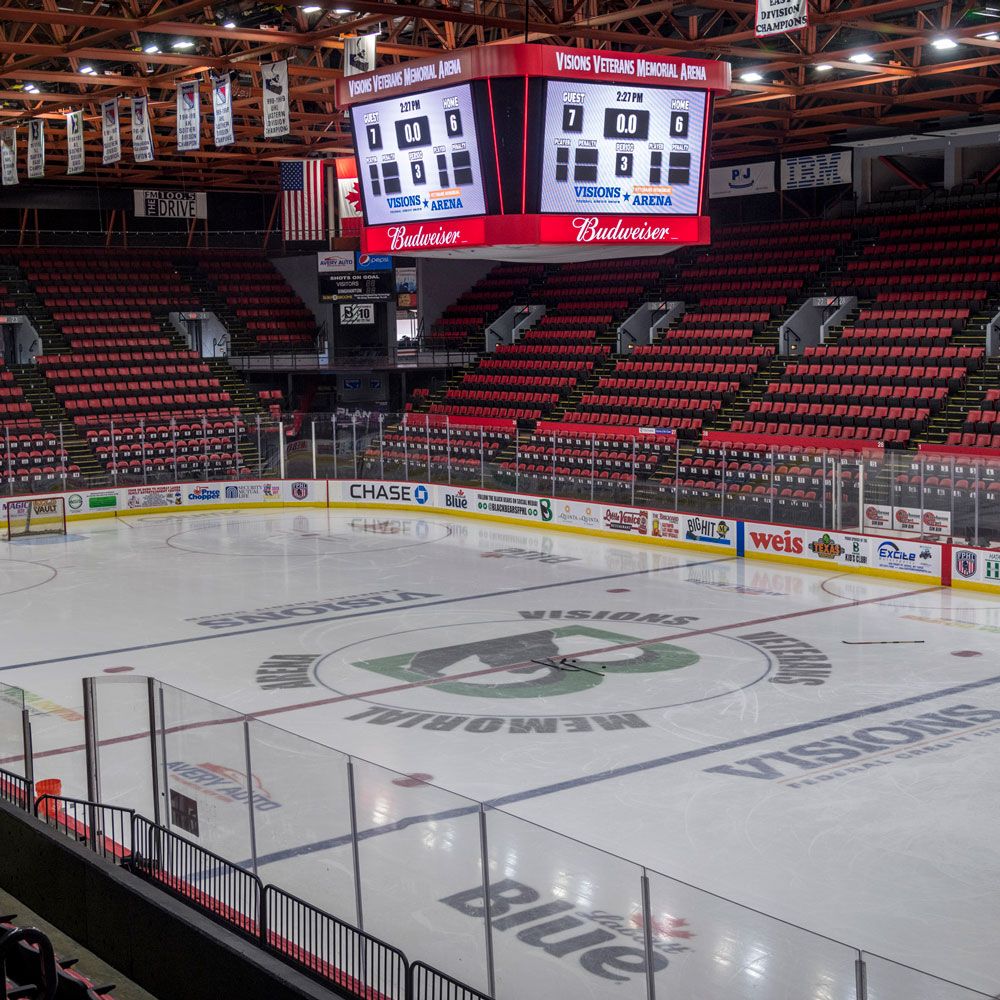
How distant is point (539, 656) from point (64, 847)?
29.9 ft

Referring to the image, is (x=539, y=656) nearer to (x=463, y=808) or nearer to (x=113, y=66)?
(x=463, y=808)

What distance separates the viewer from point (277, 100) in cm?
2058

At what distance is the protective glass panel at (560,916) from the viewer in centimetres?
558

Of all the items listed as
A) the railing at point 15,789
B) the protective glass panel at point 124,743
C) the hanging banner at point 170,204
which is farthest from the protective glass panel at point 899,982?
the hanging banner at point 170,204

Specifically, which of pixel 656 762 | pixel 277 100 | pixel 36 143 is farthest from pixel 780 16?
pixel 36 143

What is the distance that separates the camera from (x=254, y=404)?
39.1m

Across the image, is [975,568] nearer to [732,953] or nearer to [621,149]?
[621,149]

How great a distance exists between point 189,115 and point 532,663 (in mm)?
11050

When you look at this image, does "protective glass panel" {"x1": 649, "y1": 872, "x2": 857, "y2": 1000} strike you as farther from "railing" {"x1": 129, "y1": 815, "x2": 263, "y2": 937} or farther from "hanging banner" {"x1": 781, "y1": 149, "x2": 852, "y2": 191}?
"hanging banner" {"x1": 781, "y1": 149, "x2": 852, "y2": 191}

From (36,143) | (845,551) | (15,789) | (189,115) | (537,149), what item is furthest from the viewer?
(36,143)

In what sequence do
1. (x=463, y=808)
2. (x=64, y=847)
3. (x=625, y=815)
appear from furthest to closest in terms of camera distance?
1. (x=625, y=815)
2. (x=64, y=847)
3. (x=463, y=808)

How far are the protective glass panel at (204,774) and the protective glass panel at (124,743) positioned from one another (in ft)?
0.52

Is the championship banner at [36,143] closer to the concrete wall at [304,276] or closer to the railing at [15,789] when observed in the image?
the railing at [15,789]

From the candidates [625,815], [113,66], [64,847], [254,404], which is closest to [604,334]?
[254,404]
